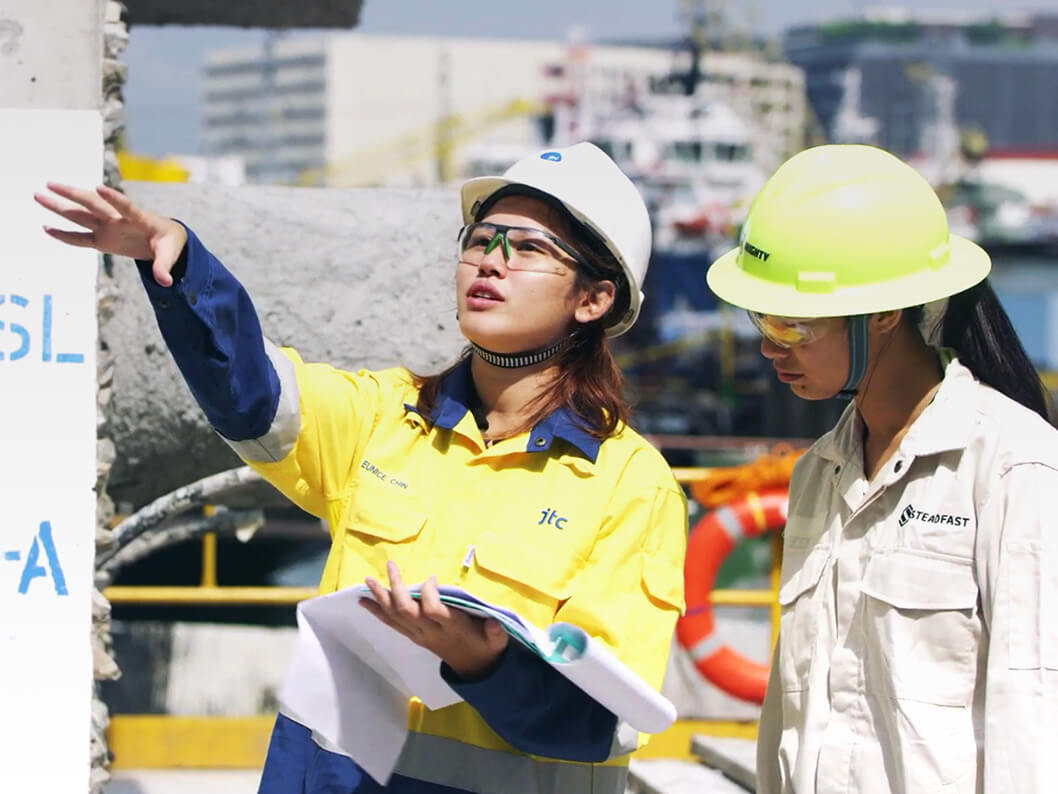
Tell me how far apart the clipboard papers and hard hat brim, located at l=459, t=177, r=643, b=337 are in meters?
0.58

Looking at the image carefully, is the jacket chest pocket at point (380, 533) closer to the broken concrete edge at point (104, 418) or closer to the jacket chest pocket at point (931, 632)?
the jacket chest pocket at point (931, 632)

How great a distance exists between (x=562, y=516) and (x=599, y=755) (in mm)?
331

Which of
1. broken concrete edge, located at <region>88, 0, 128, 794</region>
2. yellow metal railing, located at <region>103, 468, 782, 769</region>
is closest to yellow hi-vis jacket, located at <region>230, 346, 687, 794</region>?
broken concrete edge, located at <region>88, 0, 128, 794</region>

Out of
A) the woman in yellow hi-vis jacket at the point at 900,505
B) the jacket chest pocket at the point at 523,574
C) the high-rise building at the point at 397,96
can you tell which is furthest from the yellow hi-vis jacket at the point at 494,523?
the high-rise building at the point at 397,96

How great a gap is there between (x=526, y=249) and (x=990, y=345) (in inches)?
27.2

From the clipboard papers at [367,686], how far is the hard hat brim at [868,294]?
0.55 meters

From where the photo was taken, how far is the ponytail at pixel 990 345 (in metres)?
2.15

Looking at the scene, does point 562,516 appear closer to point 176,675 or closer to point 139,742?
point 139,742

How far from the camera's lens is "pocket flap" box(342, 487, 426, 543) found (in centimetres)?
210

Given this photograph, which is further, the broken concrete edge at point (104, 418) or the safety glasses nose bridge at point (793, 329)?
the broken concrete edge at point (104, 418)

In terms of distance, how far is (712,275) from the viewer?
2279 millimetres

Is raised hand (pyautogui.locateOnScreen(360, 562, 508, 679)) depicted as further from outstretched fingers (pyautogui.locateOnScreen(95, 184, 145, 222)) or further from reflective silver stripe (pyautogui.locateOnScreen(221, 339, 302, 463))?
outstretched fingers (pyautogui.locateOnScreen(95, 184, 145, 222))

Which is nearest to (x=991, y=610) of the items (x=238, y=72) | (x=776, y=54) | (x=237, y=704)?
(x=237, y=704)

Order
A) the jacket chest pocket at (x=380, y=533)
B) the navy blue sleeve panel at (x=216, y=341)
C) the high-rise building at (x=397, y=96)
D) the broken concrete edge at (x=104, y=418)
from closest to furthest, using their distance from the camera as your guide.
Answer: the navy blue sleeve panel at (x=216, y=341)
the jacket chest pocket at (x=380, y=533)
the broken concrete edge at (x=104, y=418)
the high-rise building at (x=397, y=96)
